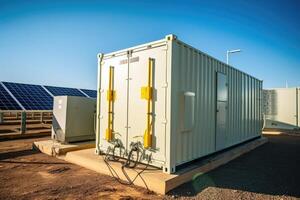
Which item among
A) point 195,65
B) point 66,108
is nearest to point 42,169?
point 66,108

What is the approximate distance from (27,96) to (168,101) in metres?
14.1

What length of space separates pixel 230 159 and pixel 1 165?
7108 millimetres

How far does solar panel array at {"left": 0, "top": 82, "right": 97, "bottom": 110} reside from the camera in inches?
503

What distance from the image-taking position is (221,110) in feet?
22.0

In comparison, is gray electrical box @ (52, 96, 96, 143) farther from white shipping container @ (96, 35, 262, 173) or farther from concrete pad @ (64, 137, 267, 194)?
white shipping container @ (96, 35, 262, 173)

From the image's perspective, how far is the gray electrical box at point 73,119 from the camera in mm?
7922

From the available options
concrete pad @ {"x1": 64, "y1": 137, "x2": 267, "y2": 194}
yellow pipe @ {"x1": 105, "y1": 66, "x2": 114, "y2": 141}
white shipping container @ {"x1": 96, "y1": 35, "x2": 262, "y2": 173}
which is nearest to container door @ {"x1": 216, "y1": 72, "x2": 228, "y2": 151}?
white shipping container @ {"x1": 96, "y1": 35, "x2": 262, "y2": 173}

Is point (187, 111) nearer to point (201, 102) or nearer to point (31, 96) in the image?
point (201, 102)

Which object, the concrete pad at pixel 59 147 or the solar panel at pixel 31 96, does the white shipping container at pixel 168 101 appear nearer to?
the concrete pad at pixel 59 147

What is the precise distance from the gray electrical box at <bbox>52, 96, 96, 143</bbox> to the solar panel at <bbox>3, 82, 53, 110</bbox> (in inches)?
239

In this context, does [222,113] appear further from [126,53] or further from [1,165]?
[1,165]

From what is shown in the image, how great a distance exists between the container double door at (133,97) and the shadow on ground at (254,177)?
3.96 ft

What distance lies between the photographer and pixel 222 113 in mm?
6777

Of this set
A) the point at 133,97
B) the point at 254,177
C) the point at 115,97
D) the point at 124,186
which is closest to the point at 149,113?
the point at 133,97
